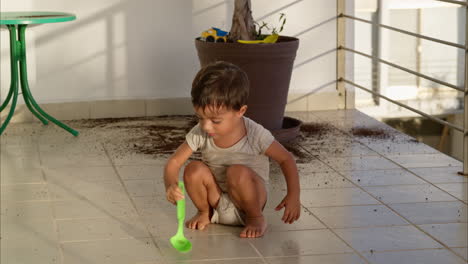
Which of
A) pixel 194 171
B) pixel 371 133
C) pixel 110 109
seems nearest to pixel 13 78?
pixel 110 109

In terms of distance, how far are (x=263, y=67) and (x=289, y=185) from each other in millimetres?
1776

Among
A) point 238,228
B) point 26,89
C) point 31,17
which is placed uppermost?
point 31,17

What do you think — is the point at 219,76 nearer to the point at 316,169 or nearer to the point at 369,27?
the point at 316,169

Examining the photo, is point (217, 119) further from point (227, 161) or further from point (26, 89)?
point (26, 89)

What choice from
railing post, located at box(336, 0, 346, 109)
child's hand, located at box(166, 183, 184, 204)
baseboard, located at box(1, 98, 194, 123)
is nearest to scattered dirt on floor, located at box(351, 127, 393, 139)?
railing post, located at box(336, 0, 346, 109)

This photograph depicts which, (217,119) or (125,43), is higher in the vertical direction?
(125,43)

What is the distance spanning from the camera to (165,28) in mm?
5637

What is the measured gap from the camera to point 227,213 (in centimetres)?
332

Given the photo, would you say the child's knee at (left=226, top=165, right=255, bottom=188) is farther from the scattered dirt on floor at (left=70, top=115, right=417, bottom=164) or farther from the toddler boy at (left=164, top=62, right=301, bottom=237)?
the scattered dirt on floor at (left=70, top=115, right=417, bottom=164)

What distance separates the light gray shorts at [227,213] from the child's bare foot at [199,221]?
0.10ft

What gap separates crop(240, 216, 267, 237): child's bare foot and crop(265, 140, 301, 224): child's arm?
0.14m

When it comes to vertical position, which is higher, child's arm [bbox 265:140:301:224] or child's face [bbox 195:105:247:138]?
child's face [bbox 195:105:247:138]

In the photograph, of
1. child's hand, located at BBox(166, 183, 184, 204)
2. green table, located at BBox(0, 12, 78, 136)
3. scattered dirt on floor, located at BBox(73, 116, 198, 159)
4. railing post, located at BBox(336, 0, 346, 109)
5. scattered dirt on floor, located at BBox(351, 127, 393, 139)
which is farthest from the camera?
railing post, located at BBox(336, 0, 346, 109)

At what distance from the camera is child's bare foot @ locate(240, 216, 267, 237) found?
3.21 metres
